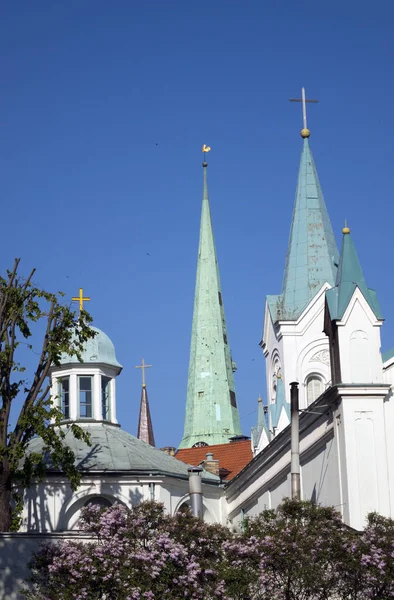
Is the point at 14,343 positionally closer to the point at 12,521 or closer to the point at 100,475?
the point at 12,521

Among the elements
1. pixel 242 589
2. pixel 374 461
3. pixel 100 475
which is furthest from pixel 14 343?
pixel 242 589

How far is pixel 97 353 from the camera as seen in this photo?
46719 mm

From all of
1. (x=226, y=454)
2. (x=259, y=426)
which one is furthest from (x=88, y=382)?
(x=226, y=454)

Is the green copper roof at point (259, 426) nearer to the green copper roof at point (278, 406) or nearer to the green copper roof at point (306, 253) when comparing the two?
the green copper roof at point (278, 406)

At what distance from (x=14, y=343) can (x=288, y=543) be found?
42.9 feet

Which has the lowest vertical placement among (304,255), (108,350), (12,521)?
(12,521)

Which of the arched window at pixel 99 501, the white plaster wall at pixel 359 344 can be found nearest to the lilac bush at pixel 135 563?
the white plaster wall at pixel 359 344

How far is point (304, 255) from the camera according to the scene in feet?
218

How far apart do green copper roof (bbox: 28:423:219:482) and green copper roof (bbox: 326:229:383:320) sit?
10778 millimetres

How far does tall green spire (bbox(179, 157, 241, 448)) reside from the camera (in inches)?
3255

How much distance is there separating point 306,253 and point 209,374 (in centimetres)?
1940

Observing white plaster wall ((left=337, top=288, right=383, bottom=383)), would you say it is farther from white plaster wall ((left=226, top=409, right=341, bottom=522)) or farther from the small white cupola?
the small white cupola

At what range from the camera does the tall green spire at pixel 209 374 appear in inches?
3255

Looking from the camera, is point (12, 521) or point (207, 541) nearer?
point (207, 541)
